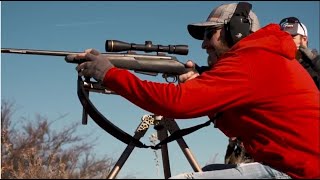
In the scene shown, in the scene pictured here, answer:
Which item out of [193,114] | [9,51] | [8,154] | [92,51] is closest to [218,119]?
[193,114]

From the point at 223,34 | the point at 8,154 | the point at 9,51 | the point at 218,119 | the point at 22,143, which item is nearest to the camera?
the point at 218,119

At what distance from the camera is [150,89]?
352 centimetres

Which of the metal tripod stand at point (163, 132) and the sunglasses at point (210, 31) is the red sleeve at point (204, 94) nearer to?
the sunglasses at point (210, 31)

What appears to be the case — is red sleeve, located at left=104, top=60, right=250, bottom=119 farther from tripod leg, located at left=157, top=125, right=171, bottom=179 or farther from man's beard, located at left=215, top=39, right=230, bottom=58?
tripod leg, located at left=157, top=125, right=171, bottom=179

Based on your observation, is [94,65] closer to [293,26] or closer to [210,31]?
[210,31]

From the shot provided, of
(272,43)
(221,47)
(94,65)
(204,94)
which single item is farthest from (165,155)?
(272,43)

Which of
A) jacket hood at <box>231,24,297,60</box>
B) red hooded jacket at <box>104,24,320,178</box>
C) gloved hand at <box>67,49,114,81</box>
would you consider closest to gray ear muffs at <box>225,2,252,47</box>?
jacket hood at <box>231,24,297,60</box>

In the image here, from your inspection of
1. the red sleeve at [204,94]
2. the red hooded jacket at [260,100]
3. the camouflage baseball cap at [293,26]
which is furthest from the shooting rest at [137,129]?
the camouflage baseball cap at [293,26]

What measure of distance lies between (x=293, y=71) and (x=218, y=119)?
1.94 ft

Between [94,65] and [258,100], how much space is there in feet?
3.68

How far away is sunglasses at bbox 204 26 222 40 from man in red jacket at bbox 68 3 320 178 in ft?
1.75

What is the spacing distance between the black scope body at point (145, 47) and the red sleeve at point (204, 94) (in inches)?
34.2

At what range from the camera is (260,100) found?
3424 mm

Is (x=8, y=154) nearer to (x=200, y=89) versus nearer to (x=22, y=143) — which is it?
(x=22, y=143)
